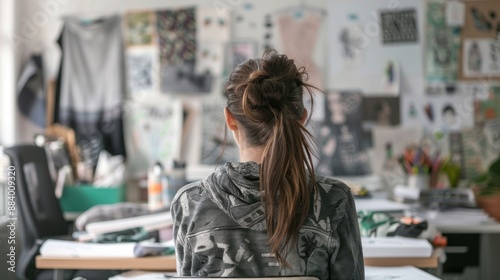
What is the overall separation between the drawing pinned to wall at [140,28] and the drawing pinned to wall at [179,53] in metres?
0.05

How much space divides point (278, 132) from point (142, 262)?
887mm

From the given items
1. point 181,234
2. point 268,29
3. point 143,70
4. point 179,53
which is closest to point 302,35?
point 268,29

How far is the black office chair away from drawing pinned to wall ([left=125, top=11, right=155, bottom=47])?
103 cm

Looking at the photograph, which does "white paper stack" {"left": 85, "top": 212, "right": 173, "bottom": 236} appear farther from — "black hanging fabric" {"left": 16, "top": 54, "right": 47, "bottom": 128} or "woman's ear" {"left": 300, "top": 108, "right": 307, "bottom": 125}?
"black hanging fabric" {"left": 16, "top": 54, "right": 47, "bottom": 128}

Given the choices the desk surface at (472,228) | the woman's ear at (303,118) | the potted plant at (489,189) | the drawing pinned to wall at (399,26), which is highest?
the drawing pinned to wall at (399,26)

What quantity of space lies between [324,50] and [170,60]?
0.84m

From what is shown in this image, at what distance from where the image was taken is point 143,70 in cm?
404

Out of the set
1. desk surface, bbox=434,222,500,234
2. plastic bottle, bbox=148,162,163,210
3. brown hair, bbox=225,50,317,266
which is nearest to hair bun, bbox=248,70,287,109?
brown hair, bbox=225,50,317,266

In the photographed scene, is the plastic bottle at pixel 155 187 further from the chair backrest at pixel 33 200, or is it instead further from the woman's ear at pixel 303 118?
the woman's ear at pixel 303 118

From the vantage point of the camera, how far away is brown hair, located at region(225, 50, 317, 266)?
151 centimetres

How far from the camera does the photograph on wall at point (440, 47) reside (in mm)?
3889

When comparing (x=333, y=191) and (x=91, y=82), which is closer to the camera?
(x=333, y=191)

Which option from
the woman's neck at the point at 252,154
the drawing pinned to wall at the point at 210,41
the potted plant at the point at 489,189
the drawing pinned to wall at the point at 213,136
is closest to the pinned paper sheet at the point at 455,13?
the potted plant at the point at 489,189

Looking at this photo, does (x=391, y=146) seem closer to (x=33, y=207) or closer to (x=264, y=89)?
(x=33, y=207)
